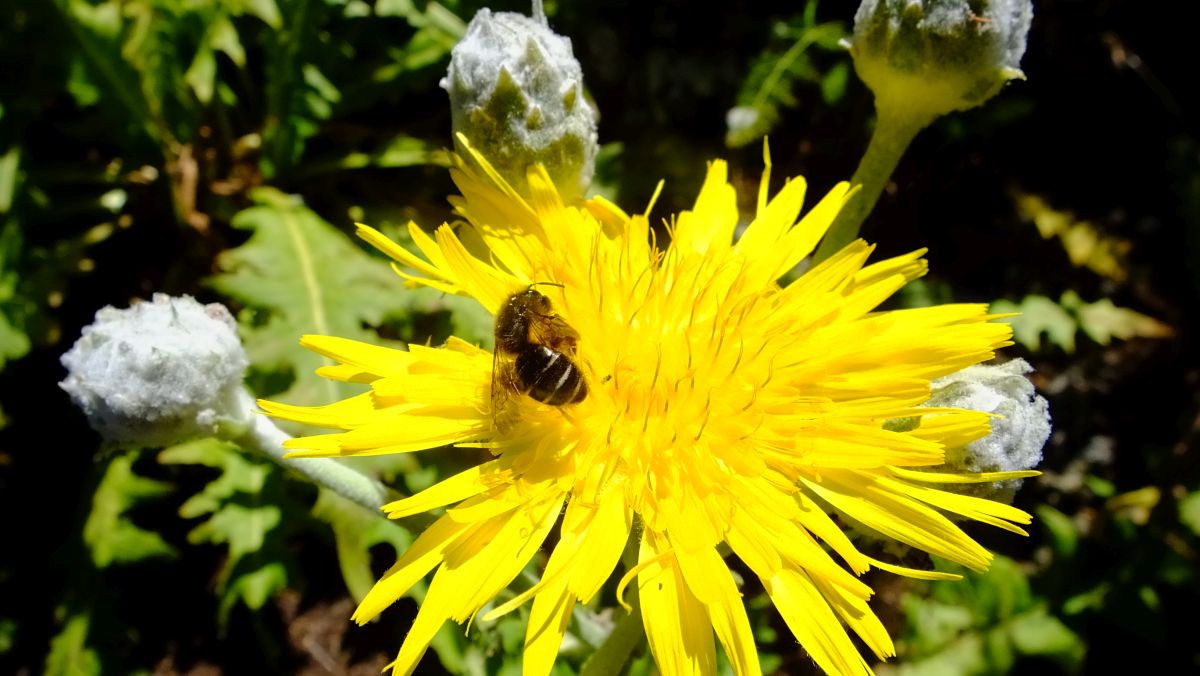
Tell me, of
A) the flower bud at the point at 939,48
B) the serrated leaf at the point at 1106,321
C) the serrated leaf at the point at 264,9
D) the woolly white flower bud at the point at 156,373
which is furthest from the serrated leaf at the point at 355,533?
the serrated leaf at the point at 1106,321

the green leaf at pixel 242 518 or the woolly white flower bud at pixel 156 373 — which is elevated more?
the woolly white flower bud at pixel 156 373

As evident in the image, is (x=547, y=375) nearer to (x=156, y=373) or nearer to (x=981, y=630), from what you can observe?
(x=156, y=373)

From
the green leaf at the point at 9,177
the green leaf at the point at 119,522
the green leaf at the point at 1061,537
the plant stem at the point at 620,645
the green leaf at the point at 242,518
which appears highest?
the plant stem at the point at 620,645

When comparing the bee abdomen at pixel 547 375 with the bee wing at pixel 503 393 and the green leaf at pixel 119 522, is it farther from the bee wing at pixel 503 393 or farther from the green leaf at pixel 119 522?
the green leaf at pixel 119 522

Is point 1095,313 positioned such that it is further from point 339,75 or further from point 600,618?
point 339,75

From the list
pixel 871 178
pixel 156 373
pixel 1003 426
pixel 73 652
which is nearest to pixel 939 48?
pixel 871 178

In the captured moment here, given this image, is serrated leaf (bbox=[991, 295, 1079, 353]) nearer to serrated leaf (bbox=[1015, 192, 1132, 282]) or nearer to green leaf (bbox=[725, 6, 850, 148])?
serrated leaf (bbox=[1015, 192, 1132, 282])
